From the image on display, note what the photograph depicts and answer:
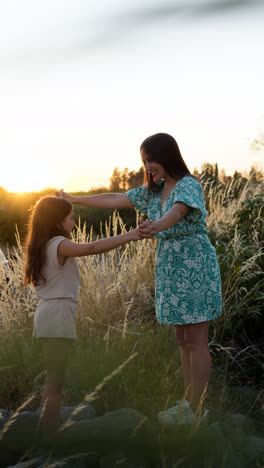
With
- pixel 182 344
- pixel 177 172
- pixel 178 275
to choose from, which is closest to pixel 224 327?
pixel 182 344

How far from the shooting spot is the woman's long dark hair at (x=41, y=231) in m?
2.20

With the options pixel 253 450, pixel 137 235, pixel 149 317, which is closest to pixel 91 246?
pixel 137 235

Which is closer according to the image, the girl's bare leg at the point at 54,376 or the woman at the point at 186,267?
the girl's bare leg at the point at 54,376

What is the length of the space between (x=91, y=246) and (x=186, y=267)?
1.77 feet

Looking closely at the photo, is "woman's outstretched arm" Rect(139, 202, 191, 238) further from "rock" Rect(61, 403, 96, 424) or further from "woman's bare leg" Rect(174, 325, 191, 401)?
"rock" Rect(61, 403, 96, 424)

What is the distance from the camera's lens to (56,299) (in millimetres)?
2209

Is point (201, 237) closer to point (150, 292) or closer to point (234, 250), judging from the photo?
point (234, 250)

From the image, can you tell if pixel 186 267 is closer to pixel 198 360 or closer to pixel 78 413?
pixel 198 360

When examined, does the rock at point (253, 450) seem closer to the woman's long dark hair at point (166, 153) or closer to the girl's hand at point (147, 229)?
the girl's hand at point (147, 229)

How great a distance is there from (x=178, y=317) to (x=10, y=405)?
3.98 ft

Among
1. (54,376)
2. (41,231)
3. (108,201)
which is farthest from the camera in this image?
(108,201)

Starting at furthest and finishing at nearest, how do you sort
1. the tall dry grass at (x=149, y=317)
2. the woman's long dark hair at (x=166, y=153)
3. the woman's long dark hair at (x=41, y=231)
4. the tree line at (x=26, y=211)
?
the tree line at (x=26, y=211) → the tall dry grass at (x=149, y=317) → the woman's long dark hair at (x=166, y=153) → the woman's long dark hair at (x=41, y=231)

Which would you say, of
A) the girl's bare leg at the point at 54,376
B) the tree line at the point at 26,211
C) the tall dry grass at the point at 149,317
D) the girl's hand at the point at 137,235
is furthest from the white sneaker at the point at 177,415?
the tree line at the point at 26,211

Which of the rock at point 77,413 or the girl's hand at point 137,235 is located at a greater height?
the girl's hand at point 137,235
